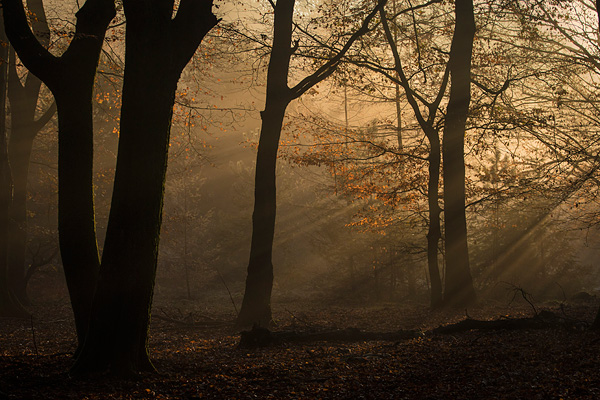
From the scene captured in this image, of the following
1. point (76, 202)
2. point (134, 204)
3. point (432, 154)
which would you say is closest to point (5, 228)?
point (76, 202)

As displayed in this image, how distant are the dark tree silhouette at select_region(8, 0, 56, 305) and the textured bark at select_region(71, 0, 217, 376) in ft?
34.4

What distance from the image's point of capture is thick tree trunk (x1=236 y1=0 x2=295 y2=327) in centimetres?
1051

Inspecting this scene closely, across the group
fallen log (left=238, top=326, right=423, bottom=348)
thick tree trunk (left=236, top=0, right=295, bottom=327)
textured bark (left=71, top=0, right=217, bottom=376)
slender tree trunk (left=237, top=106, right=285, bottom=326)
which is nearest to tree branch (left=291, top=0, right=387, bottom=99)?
thick tree trunk (left=236, top=0, right=295, bottom=327)

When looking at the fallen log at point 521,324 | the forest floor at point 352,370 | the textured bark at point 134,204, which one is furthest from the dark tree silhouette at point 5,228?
the fallen log at point 521,324

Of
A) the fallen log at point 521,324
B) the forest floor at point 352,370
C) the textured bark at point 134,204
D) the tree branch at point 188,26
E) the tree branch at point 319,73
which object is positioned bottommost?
the forest floor at point 352,370

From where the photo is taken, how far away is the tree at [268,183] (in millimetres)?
10508

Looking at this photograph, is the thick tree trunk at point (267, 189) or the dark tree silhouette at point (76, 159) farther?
the thick tree trunk at point (267, 189)

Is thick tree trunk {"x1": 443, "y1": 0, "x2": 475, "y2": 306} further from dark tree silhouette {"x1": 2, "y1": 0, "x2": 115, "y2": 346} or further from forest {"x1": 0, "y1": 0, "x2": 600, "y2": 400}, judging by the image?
dark tree silhouette {"x1": 2, "y1": 0, "x2": 115, "y2": 346}

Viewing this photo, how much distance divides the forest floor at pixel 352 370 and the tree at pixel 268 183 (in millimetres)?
2178

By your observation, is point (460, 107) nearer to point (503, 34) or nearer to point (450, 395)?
point (503, 34)

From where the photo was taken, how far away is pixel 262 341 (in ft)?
24.2

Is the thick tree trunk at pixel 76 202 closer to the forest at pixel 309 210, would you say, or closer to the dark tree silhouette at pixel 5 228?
the forest at pixel 309 210

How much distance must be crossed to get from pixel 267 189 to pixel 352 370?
220 inches

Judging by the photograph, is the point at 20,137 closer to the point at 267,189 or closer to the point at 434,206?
the point at 267,189
